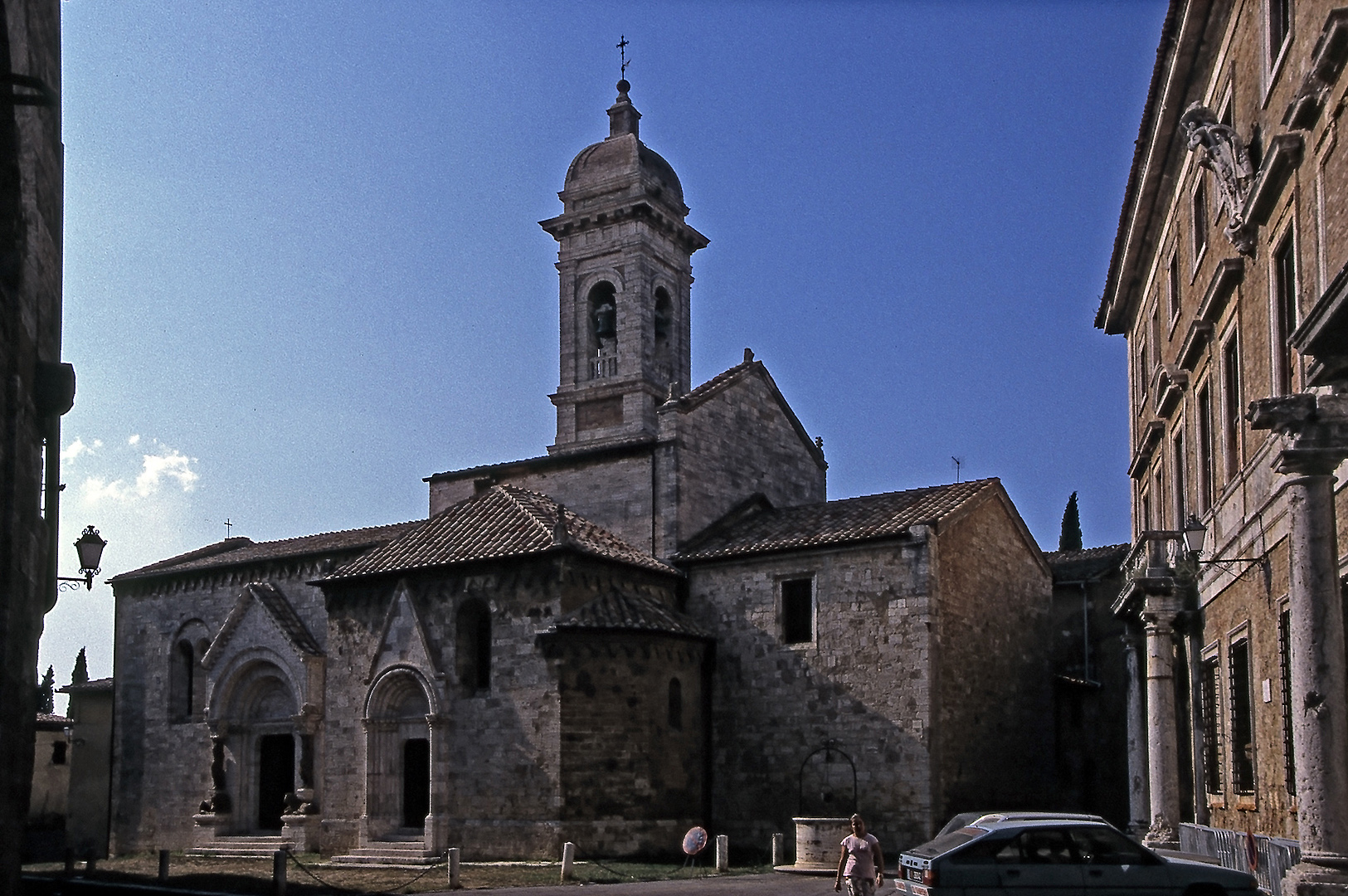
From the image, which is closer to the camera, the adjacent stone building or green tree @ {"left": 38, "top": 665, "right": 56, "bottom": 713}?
the adjacent stone building

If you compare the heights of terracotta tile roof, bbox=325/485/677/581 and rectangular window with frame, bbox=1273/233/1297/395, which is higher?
rectangular window with frame, bbox=1273/233/1297/395

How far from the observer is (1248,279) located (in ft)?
53.1

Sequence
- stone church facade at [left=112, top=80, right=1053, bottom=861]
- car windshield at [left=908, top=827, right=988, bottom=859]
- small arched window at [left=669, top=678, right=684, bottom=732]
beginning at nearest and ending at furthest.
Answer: car windshield at [left=908, top=827, right=988, bottom=859], stone church facade at [left=112, top=80, right=1053, bottom=861], small arched window at [left=669, top=678, right=684, bottom=732]

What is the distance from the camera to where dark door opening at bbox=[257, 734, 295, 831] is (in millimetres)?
32219

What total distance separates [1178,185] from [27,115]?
641 inches

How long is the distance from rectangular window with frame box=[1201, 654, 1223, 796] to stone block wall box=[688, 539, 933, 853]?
6.91 meters

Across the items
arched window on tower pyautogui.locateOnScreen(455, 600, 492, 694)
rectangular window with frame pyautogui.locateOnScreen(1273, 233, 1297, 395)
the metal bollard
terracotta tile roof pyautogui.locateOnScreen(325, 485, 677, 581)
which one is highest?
rectangular window with frame pyautogui.locateOnScreen(1273, 233, 1297, 395)

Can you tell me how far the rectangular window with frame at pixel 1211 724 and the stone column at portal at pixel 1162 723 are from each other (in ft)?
1.67

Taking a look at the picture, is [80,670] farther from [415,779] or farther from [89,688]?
[415,779]

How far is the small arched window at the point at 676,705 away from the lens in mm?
27531

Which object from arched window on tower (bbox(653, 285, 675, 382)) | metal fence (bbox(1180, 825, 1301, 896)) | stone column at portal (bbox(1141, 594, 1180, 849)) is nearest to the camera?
metal fence (bbox(1180, 825, 1301, 896))

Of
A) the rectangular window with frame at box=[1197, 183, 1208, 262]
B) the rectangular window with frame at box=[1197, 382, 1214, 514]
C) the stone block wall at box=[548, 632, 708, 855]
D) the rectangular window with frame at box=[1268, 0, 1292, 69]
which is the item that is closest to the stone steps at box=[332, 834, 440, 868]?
the stone block wall at box=[548, 632, 708, 855]

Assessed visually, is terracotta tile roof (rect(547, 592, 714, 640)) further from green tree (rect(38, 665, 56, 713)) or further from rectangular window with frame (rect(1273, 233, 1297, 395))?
green tree (rect(38, 665, 56, 713))

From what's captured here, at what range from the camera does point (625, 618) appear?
1041 inches
